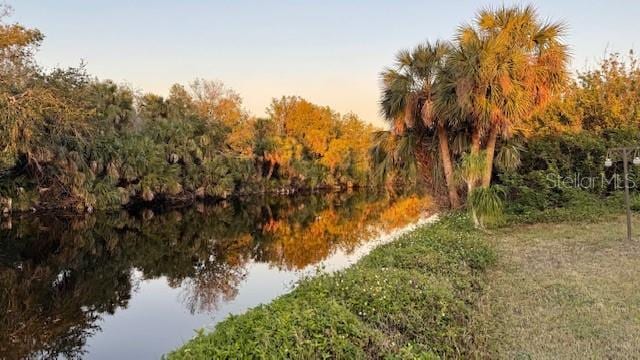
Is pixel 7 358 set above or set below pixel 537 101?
below

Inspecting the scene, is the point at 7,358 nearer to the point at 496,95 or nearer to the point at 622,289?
the point at 622,289

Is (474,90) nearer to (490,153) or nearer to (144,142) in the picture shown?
(490,153)

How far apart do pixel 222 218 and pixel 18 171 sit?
10.5 m

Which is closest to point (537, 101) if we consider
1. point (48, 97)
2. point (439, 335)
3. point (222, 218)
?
point (439, 335)

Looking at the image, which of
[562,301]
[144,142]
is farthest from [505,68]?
[144,142]

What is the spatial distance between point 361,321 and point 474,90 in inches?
411

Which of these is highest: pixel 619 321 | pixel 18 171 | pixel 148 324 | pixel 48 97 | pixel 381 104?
pixel 48 97

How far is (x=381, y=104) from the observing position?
16375 mm

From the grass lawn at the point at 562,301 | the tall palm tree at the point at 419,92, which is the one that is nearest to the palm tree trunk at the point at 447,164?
the tall palm tree at the point at 419,92

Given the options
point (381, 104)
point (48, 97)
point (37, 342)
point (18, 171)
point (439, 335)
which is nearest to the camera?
point (439, 335)

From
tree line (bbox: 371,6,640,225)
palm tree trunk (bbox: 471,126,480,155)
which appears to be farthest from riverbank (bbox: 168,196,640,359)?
palm tree trunk (bbox: 471,126,480,155)

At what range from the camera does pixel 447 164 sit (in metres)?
15.6

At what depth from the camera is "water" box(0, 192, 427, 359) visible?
798 cm

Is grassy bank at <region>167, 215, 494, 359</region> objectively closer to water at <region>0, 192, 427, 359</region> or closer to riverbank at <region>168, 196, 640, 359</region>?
riverbank at <region>168, 196, 640, 359</region>
